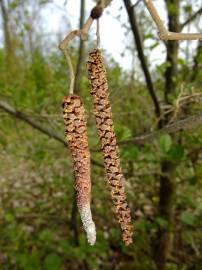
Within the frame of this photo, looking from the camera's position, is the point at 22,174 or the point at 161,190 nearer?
the point at 161,190

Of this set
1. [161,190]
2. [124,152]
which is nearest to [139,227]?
[161,190]

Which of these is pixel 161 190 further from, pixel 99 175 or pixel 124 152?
pixel 124 152

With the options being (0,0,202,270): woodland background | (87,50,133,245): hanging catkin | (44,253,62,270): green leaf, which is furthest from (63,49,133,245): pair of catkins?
(44,253,62,270): green leaf

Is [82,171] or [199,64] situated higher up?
[199,64]

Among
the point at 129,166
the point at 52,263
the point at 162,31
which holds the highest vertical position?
the point at 129,166

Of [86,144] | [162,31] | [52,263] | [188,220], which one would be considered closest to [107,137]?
[86,144]

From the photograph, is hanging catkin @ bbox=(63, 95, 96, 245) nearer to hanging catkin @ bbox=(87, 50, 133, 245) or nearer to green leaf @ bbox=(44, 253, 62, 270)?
hanging catkin @ bbox=(87, 50, 133, 245)

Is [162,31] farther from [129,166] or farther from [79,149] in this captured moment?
[129,166]
